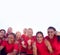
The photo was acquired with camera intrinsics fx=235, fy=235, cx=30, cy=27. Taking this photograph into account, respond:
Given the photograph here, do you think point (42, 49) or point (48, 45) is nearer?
point (48, 45)

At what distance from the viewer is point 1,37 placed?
645 centimetres

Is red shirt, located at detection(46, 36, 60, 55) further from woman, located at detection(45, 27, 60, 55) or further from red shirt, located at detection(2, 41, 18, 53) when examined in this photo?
red shirt, located at detection(2, 41, 18, 53)

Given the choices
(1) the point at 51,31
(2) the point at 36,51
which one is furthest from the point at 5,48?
(1) the point at 51,31

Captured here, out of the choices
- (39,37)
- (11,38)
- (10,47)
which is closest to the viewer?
(39,37)

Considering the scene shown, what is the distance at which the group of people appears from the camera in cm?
552

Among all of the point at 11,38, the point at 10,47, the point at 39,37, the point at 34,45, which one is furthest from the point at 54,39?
the point at 10,47

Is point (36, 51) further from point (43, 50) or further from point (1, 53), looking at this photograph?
point (1, 53)

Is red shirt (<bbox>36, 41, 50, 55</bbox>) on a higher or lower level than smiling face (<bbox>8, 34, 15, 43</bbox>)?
lower

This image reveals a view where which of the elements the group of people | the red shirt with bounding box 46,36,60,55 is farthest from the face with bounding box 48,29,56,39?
the red shirt with bounding box 46,36,60,55

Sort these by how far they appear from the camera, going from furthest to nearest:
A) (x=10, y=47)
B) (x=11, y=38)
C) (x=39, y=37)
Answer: (x=10, y=47), (x=11, y=38), (x=39, y=37)

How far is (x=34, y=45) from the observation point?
5.59m

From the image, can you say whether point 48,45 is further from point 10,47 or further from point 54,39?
point 10,47

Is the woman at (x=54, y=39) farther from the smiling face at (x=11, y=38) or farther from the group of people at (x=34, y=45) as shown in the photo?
the smiling face at (x=11, y=38)

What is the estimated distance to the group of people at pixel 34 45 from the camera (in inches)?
217
